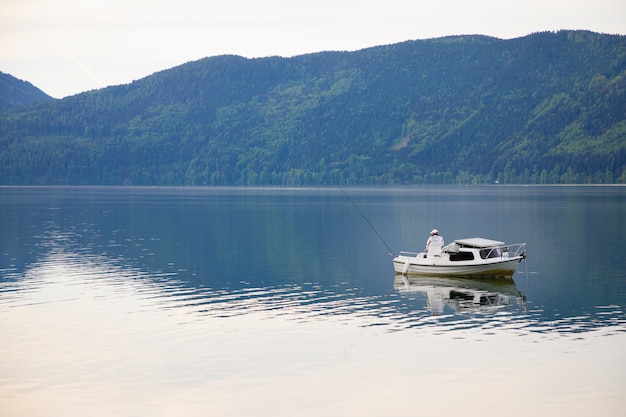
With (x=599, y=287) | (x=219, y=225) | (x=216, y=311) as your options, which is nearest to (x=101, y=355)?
(x=216, y=311)

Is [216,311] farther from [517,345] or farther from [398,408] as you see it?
[398,408]

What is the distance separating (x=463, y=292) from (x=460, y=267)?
20.6 feet

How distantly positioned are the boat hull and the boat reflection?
502 millimetres

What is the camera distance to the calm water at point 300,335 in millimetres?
33719

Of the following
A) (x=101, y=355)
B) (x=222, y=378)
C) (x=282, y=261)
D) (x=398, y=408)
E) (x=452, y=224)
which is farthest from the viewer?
(x=452, y=224)

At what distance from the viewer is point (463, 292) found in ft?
204

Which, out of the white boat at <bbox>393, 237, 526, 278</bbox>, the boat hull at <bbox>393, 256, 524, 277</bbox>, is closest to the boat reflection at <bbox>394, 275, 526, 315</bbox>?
the boat hull at <bbox>393, 256, 524, 277</bbox>

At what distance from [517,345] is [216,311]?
19.4m

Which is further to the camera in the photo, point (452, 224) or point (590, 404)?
point (452, 224)

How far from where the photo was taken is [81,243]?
Answer: 105m

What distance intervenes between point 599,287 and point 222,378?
122 ft

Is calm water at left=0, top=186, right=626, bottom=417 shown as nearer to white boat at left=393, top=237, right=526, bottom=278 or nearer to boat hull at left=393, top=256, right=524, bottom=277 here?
boat hull at left=393, top=256, right=524, bottom=277

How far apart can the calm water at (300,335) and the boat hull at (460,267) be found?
1.22m

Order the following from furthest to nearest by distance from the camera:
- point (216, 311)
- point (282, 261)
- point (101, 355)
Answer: point (282, 261) < point (216, 311) < point (101, 355)
